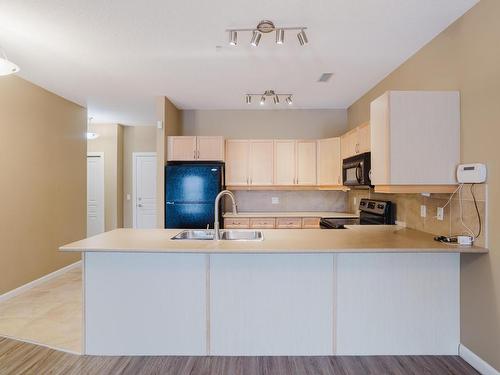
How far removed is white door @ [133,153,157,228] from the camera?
6414 millimetres

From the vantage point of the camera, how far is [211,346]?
234cm

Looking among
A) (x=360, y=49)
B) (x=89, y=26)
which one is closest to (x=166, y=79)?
(x=89, y=26)

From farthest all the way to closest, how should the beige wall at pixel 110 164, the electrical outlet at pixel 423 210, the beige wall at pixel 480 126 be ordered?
the beige wall at pixel 110 164 < the electrical outlet at pixel 423 210 < the beige wall at pixel 480 126

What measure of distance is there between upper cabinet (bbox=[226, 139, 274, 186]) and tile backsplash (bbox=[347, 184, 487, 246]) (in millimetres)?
1772

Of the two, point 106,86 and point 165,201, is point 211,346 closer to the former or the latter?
point 165,201

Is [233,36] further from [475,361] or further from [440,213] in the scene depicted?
[475,361]

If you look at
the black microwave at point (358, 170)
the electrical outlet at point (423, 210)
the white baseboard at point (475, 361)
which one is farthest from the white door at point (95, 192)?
the white baseboard at point (475, 361)

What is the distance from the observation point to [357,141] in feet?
12.1

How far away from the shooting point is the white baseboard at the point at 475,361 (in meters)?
2.02

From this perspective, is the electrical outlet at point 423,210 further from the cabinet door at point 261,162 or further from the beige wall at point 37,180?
the beige wall at point 37,180

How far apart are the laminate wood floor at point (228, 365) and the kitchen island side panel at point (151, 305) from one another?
0.10 metres

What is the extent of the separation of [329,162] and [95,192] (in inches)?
189

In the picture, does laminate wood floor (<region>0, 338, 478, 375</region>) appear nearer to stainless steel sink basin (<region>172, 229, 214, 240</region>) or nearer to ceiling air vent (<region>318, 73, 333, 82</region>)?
stainless steel sink basin (<region>172, 229, 214, 240</region>)

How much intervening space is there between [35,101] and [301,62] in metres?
3.37
